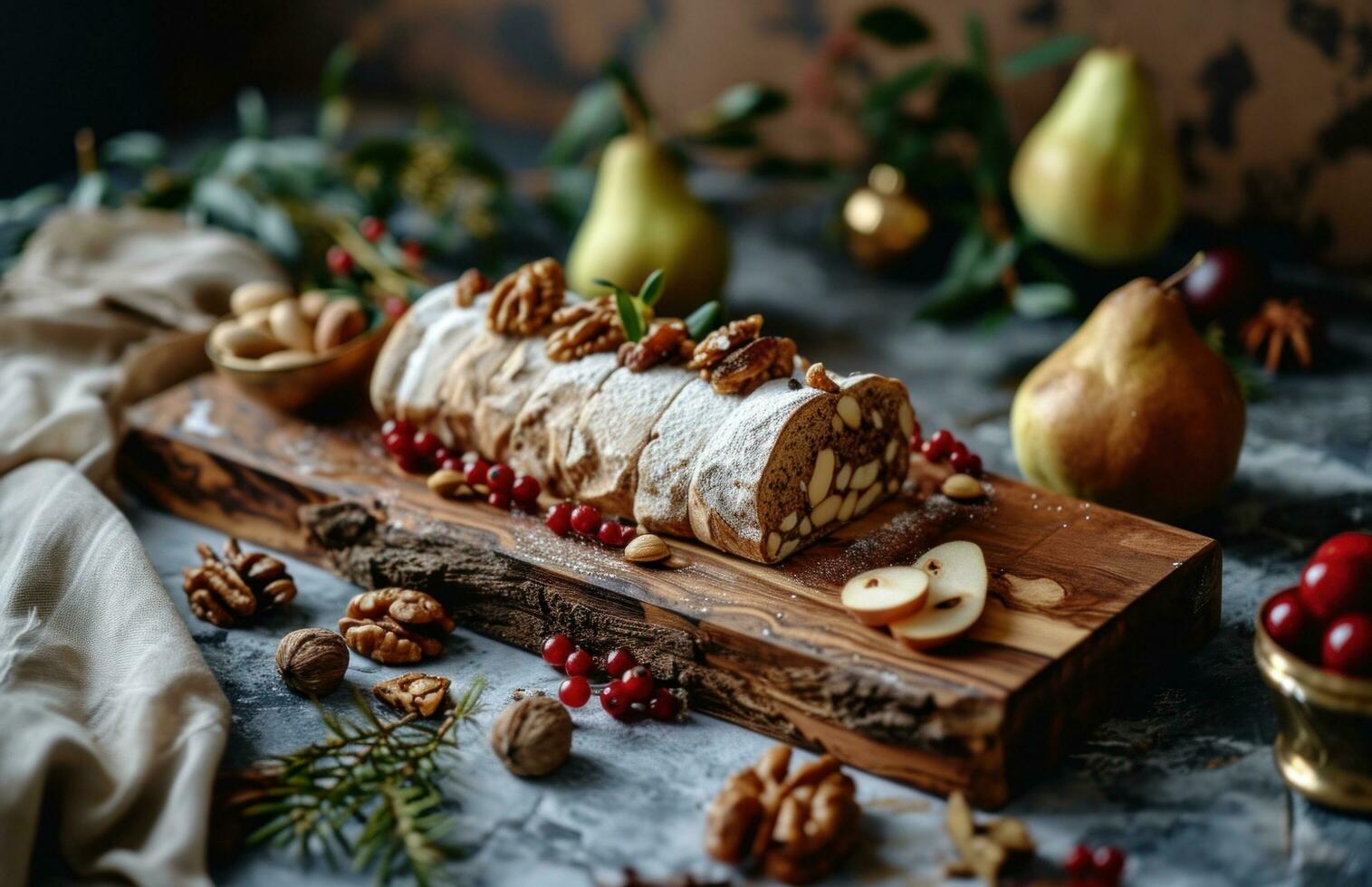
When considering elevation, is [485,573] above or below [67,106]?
below

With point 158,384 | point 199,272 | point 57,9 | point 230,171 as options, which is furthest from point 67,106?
point 158,384

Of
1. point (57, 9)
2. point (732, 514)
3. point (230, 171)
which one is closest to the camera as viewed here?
point (732, 514)

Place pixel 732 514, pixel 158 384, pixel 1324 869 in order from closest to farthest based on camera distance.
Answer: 1. pixel 1324 869
2. pixel 732 514
3. pixel 158 384

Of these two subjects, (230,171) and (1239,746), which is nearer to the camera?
(1239,746)

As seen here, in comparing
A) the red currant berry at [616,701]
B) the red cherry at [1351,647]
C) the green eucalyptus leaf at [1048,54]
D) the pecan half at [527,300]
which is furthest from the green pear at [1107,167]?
the red currant berry at [616,701]

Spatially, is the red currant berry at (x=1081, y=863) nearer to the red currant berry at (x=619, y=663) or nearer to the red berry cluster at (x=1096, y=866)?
the red berry cluster at (x=1096, y=866)

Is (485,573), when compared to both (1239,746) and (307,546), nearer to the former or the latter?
(307,546)

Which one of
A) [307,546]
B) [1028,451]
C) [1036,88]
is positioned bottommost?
[307,546]
